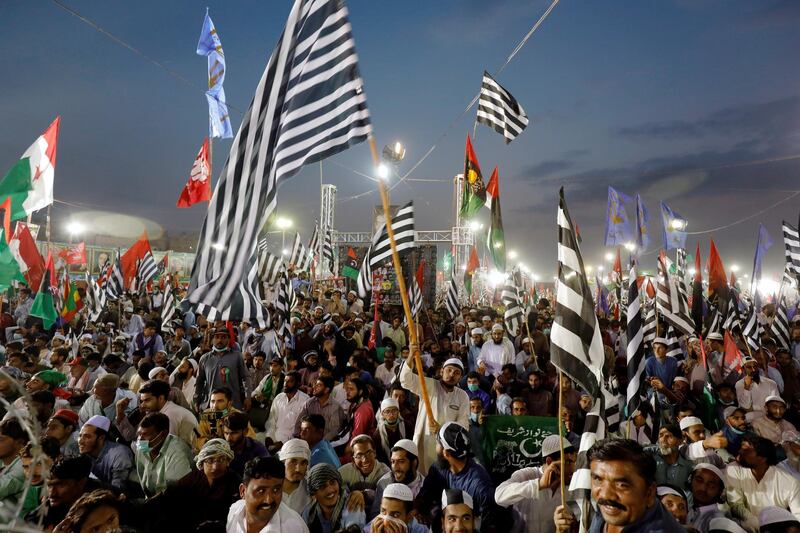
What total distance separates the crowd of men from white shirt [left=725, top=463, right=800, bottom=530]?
11 millimetres

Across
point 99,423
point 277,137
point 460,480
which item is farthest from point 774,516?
point 99,423

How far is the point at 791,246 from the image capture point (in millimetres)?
12156

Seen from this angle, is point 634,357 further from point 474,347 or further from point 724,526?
point 474,347

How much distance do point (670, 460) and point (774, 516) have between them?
51.2 inches

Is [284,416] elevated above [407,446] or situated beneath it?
situated beneath

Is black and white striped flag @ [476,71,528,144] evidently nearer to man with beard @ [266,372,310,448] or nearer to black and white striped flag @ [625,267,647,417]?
black and white striped flag @ [625,267,647,417]

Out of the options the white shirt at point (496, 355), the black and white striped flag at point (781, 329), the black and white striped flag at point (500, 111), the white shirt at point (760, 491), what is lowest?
the white shirt at point (760, 491)

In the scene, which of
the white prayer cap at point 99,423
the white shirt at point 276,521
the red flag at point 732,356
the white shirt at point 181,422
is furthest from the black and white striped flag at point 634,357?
the white prayer cap at point 99,423

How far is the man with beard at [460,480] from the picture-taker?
4.23 metres

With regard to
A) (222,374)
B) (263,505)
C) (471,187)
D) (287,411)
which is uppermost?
(471,187)

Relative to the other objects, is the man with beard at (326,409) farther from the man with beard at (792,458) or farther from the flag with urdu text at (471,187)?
the flag with urdu text at (471,187)

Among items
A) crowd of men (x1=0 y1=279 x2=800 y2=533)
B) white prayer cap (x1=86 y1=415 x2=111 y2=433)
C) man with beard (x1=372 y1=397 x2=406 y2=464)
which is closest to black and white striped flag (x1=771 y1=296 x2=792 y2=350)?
crowd of men (x1=0 y1=279 x2=800 y2=533)

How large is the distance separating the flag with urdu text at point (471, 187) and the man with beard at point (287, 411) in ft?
17.5

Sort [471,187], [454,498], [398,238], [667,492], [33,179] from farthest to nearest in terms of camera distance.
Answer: [471,187]
[398,238]
[33,179]
[667,492]
[454,498]
